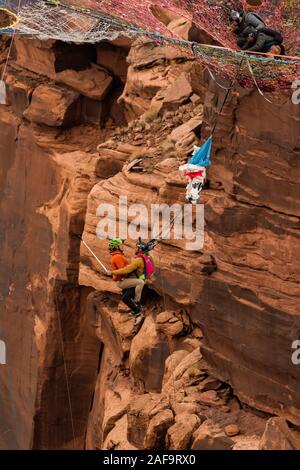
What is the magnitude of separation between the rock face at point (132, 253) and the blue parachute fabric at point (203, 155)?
21 centimetres

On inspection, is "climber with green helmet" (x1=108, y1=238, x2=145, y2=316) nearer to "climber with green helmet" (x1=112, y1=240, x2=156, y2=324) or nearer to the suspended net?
"climber with green helmet" (x1=112, y1=240, x2=156, y2=324)

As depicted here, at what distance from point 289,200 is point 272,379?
2.98 meters

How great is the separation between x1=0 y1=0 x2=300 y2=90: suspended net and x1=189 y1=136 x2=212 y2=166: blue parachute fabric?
1315mm

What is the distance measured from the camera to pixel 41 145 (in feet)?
148

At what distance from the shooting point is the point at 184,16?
3534 centimetres

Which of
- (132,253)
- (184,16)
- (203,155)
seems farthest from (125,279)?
(184,16)

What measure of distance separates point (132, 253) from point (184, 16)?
5324 millimetres

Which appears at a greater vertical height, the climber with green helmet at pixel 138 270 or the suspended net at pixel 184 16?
the suspended net at pixel 184 16

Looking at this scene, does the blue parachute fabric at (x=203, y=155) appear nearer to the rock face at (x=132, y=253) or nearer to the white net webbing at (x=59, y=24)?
the rock face at (x=132, y=253)

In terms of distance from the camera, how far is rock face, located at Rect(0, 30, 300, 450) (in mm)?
31641

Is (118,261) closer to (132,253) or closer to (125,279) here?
(125,279)

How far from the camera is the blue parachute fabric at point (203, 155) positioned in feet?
111

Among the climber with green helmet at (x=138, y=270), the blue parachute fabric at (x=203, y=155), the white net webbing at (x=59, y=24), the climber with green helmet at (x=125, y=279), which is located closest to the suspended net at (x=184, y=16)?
the white net webbing at (x=59, y=24)

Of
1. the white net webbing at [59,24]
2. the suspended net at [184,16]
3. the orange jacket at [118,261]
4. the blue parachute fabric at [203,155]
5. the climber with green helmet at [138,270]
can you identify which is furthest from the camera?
the white net webbing at [59,24]
